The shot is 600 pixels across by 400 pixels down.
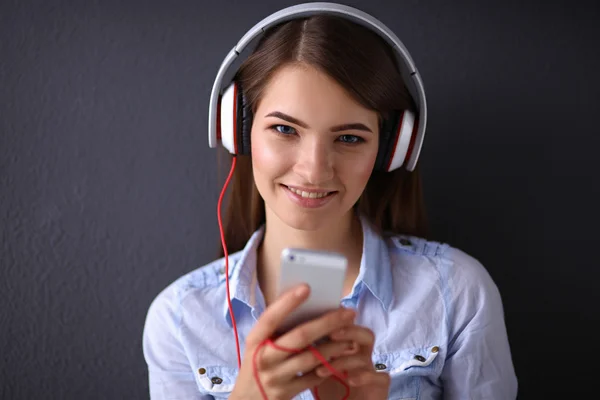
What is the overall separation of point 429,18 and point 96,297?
39.8 inches

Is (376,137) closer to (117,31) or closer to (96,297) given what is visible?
(117,31)

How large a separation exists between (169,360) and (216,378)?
11 cm

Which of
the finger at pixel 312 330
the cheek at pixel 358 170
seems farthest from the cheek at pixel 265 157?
the finger at pixel 312 330

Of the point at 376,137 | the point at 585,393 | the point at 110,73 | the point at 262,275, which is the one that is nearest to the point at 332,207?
the point at 376,137

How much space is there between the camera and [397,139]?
118 centimetres

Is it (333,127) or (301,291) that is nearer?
(301,291)

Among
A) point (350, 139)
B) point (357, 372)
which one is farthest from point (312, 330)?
point (350, 139)

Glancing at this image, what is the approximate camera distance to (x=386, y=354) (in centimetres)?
124

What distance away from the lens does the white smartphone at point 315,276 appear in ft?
2.83

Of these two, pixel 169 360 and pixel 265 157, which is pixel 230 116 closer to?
pixel 265 157

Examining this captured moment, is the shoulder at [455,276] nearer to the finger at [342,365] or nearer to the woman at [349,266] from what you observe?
the woman at [349,266]

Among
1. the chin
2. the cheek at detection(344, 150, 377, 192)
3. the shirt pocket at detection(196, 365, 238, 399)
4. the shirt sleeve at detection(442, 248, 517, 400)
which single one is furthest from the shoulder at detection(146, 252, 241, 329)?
the shirt sleeve at detection(442, 248, 517, 400)

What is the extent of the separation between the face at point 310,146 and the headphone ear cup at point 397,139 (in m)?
0.05

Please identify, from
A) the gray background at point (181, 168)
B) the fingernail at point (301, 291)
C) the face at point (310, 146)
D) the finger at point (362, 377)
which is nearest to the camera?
the fingernail at point (301, 291)
